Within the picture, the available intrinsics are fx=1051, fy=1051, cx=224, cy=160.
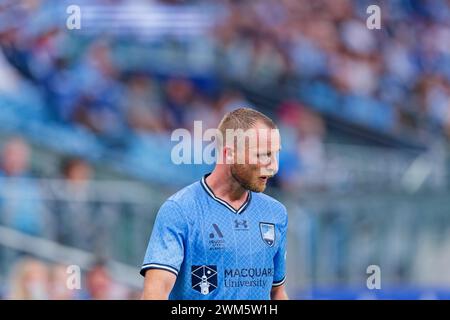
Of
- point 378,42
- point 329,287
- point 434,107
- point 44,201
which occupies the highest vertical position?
point 378,42

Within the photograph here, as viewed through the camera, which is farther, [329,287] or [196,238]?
[329,287]

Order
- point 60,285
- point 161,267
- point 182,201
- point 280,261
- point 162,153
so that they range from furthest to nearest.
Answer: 1. point 162,153
2. point 60,285
3. point 280,261
4. point 182,201
5. point 161,267

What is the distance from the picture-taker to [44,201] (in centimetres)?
776

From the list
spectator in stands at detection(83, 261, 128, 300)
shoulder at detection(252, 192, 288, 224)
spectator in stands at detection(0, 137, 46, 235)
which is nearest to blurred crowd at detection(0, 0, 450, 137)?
spectator in stands at detection(0, 137, 46, 235)

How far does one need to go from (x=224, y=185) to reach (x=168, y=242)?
1.34 feet

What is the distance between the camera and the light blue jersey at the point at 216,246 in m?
4.23

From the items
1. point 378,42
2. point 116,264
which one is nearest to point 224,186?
point 116,264

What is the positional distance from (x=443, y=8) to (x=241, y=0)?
5.55 feet

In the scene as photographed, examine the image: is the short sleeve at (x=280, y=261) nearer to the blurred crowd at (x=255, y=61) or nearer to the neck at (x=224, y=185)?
the neck at (x=224, y=185)

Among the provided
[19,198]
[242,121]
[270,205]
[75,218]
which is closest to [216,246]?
[270,205]

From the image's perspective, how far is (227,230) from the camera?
4430 mm

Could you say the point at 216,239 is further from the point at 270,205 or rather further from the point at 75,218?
the point at 75,218

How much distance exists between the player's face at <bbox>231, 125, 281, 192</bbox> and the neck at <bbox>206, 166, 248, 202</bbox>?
2.9 inches

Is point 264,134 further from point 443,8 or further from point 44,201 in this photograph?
point 443,8
